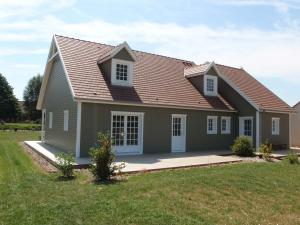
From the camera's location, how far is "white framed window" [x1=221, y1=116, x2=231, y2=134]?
2267 centimetres

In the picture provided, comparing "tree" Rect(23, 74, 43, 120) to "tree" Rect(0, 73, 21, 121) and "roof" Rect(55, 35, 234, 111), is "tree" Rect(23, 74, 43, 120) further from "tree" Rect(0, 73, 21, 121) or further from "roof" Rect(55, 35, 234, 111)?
"roof" Rect(55, 35, 234, 111)

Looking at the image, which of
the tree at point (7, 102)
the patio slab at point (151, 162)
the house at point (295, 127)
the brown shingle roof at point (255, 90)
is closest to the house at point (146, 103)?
the brown shingle roof at point (255, 90)

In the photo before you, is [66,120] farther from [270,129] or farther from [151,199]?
[270,129]

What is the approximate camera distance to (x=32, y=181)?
1040 centimetres

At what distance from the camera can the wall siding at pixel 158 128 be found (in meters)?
16.4

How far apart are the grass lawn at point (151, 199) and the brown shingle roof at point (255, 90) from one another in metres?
11.9

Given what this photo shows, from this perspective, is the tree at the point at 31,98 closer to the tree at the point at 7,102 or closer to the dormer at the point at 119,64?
the tree at the point at 7,102

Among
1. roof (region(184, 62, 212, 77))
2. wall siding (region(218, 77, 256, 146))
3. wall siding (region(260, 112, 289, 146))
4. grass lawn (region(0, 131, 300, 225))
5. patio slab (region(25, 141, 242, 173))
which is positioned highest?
roof (region(184, 62, 212, 77))

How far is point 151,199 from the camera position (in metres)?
8.38

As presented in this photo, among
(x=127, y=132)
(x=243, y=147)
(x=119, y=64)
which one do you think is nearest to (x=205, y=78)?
→ (x=243, y=147)

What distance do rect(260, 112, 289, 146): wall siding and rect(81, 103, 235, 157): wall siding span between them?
2004mm

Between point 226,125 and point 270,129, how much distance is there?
122 inches

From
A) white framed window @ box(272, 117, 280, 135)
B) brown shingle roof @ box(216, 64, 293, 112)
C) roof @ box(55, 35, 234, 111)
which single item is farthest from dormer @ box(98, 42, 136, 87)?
white framed window @ box(272, 117, 280, 135)

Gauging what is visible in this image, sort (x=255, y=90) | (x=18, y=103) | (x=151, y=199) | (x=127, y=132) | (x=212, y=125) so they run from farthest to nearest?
1. (x=18, y=103)
2. (x=255, y=90)
3. (x=212, y=125)
4. (x=127, y=132)
5. (x=151, y=199)
